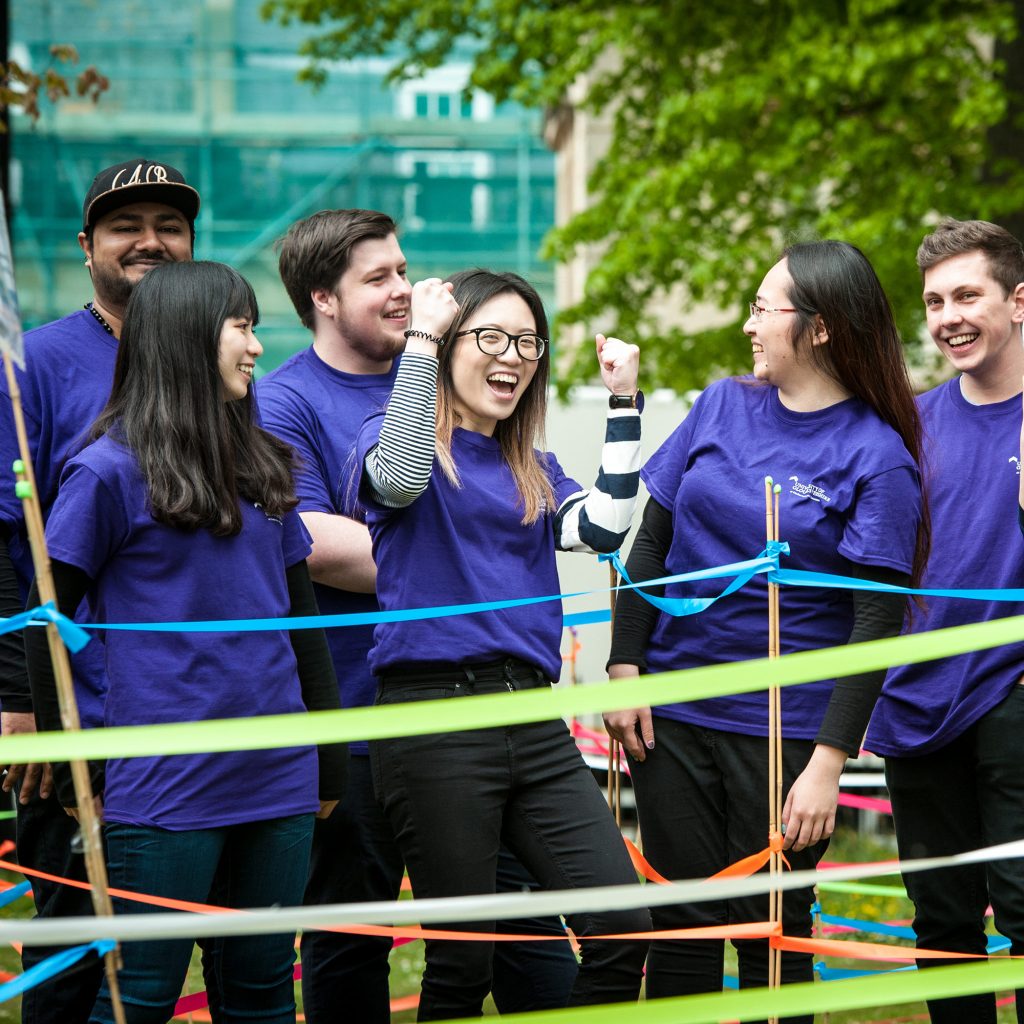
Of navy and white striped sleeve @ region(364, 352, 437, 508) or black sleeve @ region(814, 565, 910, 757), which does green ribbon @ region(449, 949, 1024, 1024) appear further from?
navy and white striped sleeve @ region(364, 352, 437, 508)

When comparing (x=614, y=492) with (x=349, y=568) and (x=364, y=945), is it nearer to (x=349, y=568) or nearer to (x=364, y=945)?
(x=349, y=568)

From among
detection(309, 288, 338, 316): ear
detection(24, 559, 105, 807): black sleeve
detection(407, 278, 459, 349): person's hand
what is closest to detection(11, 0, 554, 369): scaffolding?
detection(309, 288, 338, 316): ear

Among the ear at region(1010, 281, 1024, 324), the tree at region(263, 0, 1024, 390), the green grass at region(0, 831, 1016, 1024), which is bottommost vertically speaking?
the green grass at region(0, 831, 1016, 1024)

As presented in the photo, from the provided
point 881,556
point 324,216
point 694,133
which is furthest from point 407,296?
point 694,133

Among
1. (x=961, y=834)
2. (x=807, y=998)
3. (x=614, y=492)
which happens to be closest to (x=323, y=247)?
(x=614, y=492)

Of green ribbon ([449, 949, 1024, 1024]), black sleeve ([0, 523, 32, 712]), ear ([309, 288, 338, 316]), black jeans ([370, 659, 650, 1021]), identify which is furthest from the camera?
ear ([309, 288, 338, 316])

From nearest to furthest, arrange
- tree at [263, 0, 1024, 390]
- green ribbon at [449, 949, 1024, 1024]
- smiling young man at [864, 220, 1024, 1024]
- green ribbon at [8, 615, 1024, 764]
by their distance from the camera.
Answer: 1. green ribbon at [8, 615, 1024, 764]
2. green ribbon at [449, 949, 1024, 1024]
3. smiling young man at [864, 220, 1024, 1024]
4. tree at [263, 0, 1024, 390]

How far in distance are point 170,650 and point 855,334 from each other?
1.68m

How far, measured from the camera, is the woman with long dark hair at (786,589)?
3.39m

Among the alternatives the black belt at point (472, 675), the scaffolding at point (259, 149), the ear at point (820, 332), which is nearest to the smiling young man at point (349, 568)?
the black belt at point (472, 675)

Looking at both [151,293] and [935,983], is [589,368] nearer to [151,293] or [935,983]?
[151,293]

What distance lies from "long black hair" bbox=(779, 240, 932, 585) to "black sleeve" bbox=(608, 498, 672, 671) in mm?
543

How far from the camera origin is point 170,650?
2.98 m

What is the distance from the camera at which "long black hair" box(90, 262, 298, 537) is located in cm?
300
